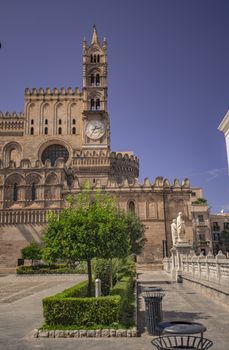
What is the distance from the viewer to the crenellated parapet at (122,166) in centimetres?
6047

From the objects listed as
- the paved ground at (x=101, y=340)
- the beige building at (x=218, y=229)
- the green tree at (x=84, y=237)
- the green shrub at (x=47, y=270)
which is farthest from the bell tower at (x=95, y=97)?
the green tree at (x=84, y=237)

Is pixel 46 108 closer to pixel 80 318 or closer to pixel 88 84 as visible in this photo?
pixel 88 84

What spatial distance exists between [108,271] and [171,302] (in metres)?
4.49

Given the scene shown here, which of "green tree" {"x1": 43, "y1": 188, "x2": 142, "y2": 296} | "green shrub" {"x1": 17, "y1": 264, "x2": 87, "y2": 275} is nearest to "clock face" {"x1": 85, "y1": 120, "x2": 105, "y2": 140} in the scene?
"green shrub" {"x1": 17, "y1": 264, "x2": 87, "y2": 275}

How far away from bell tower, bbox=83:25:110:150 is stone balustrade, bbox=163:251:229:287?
34.7 metres

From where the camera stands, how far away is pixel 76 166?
55.8 metres

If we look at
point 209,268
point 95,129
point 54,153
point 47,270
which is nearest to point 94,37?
point 95,129

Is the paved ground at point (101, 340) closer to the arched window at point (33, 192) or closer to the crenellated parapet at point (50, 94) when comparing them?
the arched window at point (33, 192)

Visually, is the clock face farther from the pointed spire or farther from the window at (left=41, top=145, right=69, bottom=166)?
the pointed spire

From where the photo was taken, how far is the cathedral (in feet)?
168

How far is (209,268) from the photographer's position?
19.7m

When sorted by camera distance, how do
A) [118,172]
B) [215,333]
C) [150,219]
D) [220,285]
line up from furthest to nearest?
[118,172]
[150,219]
[220,285]
[215,333]

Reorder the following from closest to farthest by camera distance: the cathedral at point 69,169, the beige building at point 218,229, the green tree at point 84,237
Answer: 1. the green tree at point 84,237
2. the cathedral at point 69,169
3. the beige building at point 218,229

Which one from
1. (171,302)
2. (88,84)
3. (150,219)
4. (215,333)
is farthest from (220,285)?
(88,84)
